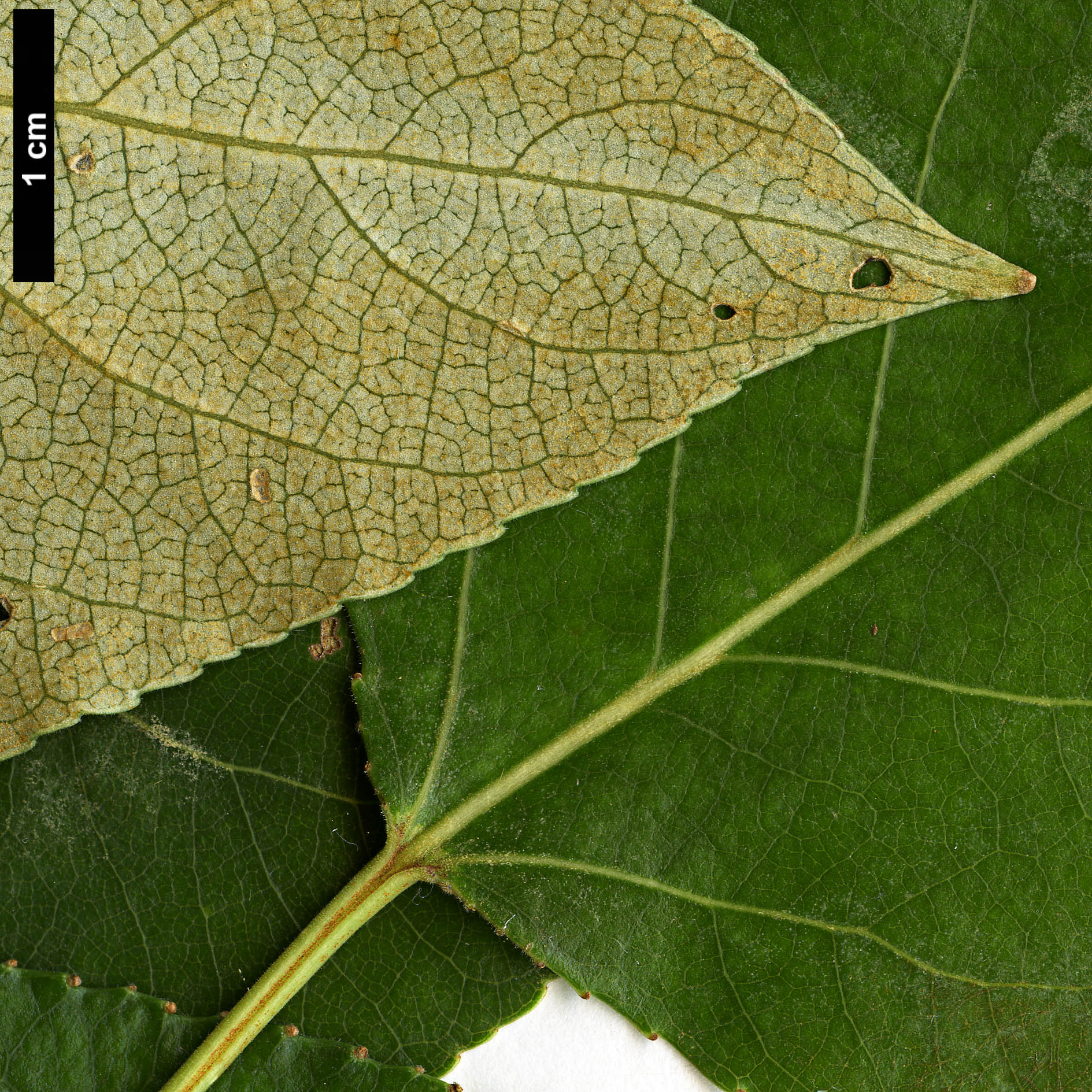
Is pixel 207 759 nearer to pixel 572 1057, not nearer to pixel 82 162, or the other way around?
pixel 572 1057

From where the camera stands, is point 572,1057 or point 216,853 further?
point 572,1057

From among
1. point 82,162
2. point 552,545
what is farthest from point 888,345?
point 82,162

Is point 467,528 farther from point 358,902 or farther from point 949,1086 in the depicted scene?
point 949,1086

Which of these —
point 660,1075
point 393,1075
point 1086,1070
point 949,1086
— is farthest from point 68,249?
point 1086,1070

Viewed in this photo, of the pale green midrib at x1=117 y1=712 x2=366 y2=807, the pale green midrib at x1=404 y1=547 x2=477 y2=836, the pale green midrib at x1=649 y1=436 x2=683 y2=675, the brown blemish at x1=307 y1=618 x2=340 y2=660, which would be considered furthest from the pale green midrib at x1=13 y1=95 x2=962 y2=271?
the pale green midrib at x1=117 y1=712 x2=366 y2=807

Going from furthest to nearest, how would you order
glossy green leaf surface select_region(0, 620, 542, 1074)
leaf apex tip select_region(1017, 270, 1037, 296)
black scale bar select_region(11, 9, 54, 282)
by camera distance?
glossy green leaf surface select_region(0, 620, 542, 1074) → leaf apex tip select_region(1017, 270, 1037, 296) → black scale bar select_region(11, 9, 54, 282)

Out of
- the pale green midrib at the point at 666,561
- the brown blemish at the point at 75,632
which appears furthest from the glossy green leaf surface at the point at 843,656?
A: the brown blemish at the point at 75,632

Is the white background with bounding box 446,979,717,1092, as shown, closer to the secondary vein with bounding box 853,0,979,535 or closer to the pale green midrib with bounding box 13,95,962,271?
the secondary vein with bounding box 853,0,979,535
